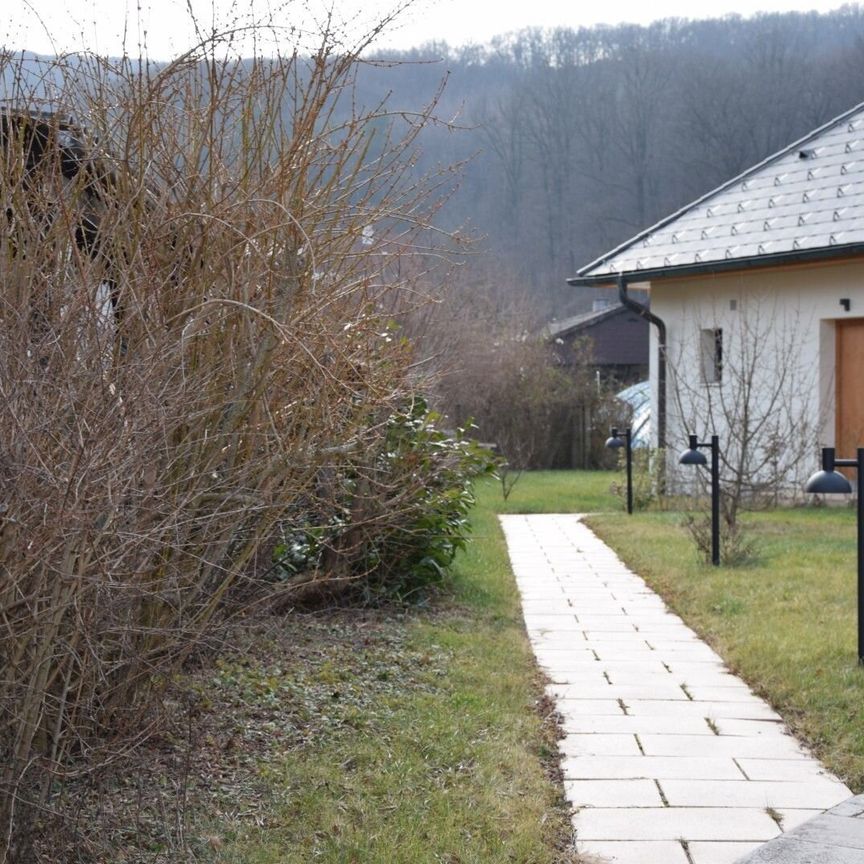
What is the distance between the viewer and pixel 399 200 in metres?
5.22

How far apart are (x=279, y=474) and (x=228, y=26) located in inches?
67.2

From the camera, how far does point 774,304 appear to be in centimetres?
1642

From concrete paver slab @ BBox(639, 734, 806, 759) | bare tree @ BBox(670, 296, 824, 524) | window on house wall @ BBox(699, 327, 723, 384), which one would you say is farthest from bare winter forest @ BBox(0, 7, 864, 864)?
window on house wall @ BBox(699, 327, 723, 384)

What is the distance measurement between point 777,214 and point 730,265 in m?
1.21

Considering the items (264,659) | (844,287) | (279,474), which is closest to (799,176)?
(844,287)

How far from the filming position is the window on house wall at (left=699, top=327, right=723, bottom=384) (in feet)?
56.7

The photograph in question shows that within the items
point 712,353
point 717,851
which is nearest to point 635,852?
point 717,851

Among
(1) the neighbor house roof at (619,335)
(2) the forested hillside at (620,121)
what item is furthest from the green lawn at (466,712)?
(2) the forested hillside at (620,121)

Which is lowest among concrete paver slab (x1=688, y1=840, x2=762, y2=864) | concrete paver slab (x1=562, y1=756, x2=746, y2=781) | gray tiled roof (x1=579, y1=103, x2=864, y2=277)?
concrete paver slab (x1=562, y1=756, x2=746, y2=781)

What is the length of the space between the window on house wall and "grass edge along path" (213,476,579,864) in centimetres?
1057

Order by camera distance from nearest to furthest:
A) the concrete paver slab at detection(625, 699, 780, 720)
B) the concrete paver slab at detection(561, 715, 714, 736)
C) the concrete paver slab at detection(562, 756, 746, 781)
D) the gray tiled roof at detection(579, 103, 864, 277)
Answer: the concrete paver slab at detection(562, 756, 746, 781)
the concrete paver slab at detection(561, 715, 714, 736)
the concrete paver slab at detection(625, 699, 780, 720)
the gray tiled roof at detection(579, 103, 864, 277)

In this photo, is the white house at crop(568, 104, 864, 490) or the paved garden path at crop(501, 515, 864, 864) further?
the white house at crop(568, 104, 864, 490)

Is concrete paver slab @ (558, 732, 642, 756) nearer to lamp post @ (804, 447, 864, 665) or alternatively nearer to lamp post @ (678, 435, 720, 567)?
lamp post @ (804, 447, 864, 665)

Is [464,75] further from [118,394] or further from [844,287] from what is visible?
[118,394]
